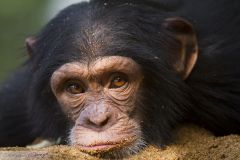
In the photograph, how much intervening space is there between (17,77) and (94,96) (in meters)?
2.67

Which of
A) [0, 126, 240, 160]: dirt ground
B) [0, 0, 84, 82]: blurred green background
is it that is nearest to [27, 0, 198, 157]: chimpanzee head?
[0, 126, 240, 160]: dirt ground

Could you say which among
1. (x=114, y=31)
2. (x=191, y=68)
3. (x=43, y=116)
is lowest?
(x=43, y=116)

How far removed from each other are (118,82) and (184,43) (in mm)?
797

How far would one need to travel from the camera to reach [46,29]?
6.71m

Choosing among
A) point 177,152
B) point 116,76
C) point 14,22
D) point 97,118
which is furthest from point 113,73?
point 14,22

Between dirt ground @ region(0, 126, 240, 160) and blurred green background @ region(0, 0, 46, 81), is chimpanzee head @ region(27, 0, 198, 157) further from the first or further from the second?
blurred green background @ region(0, 0, 46, 81)

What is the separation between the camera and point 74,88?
Result: 6.14 m

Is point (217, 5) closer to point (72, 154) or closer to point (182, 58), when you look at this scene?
point (182, 58)

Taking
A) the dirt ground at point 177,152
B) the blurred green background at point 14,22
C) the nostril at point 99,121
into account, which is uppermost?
the nostril at point 99,121

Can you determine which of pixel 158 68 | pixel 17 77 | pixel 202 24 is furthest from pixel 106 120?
pixel 17 77

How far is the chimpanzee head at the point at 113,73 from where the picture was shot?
579 centimetres

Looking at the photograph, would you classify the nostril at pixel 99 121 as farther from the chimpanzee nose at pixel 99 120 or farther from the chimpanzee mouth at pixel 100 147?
the chimpanzee mouth at pixel 100 147

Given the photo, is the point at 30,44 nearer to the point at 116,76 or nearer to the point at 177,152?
the point at 116,76

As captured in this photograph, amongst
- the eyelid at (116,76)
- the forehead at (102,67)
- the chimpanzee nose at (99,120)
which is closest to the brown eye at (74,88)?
the forehead at (102,67)
